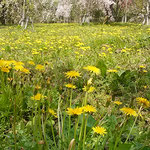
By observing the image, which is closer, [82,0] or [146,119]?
[146,119]

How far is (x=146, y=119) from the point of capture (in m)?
1.66

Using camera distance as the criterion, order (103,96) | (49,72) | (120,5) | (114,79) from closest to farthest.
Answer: (103,96)
(114,79)
(49,72)
(120,5)

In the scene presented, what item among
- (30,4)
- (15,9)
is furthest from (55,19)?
(30,4)

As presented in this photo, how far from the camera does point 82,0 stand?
60.5ft

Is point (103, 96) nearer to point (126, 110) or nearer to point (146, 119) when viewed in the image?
point (146, 119)

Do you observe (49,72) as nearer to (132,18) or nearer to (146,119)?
(146,119)

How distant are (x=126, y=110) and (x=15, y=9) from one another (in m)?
17.3

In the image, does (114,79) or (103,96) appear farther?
(114,79)

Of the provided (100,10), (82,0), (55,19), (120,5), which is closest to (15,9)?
(82,0)

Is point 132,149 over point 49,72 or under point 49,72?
under

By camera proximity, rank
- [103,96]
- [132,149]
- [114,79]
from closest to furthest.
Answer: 1. [132,149]
2. [103,96]
3. [114,79]

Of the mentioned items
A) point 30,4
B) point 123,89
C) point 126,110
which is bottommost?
point 123,89

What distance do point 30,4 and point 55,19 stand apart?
809 inches

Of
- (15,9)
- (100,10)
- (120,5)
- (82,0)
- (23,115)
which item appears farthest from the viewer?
(120,5)
